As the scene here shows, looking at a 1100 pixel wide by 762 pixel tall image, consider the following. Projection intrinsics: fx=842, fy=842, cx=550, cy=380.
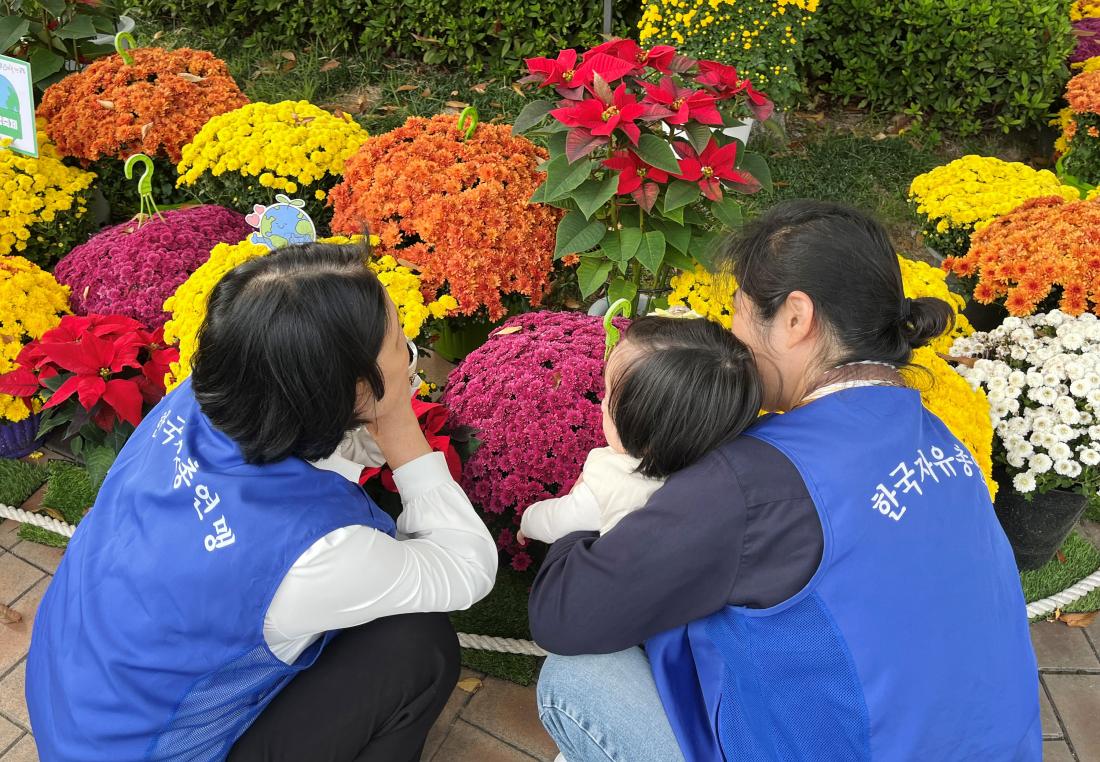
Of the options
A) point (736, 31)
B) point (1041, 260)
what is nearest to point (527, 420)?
Answer: point (1041, 260)

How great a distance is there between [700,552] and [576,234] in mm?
1416

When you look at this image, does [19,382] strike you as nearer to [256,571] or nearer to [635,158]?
[256,571]

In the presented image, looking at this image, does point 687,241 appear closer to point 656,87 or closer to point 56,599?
point 656,87

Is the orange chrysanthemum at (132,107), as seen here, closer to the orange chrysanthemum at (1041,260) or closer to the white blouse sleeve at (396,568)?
the white blouse sleeve at (396,568)

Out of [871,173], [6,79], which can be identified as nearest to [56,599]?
[6,79]

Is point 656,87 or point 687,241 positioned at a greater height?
point 656,87

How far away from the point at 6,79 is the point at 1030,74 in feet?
15.8

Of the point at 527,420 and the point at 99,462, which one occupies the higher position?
the point at 527,420

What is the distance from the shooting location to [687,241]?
101 inches

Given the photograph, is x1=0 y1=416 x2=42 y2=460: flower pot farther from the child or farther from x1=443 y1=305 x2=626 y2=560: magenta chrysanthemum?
the child

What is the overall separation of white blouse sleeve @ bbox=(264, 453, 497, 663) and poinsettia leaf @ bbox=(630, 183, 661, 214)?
102 centimetres

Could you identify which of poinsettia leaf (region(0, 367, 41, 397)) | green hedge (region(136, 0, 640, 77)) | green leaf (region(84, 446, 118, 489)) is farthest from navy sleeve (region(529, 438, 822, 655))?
green hedge (region(136, 0, 640, 77))

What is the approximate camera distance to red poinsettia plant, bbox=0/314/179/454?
2486mm

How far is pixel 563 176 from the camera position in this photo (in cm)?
248
